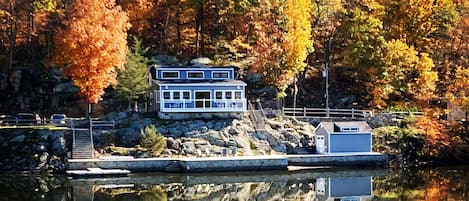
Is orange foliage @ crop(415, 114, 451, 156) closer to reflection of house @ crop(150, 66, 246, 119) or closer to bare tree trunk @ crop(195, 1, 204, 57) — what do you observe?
reflection of house @ crop(150, 66, 246, 119)

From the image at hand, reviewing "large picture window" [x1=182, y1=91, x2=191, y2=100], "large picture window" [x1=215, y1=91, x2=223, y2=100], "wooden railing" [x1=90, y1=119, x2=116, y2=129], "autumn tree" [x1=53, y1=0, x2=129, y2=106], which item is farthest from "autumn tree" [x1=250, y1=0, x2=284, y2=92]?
"wooden railing" [x1=90, y1=119, x2=116, y2=129]

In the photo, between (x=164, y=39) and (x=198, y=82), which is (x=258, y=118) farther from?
(x=164, y=39)

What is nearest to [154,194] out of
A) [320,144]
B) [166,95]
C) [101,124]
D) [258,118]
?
[101,124]

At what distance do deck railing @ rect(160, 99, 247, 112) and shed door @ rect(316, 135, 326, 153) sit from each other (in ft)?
18.6

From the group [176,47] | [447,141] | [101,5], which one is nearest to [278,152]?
[447,141]

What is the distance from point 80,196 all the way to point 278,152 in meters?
16.5

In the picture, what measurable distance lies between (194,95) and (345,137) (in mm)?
10728

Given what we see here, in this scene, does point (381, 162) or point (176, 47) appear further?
point (176, 47)

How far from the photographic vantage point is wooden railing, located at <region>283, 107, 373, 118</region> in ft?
163

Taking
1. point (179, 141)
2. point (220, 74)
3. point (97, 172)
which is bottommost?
point (97, 172)

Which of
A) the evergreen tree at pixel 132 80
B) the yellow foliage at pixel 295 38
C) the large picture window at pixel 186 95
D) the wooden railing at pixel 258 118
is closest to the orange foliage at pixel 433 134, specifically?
the yellow foliage at pixel 295 38

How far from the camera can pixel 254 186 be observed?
35.8m

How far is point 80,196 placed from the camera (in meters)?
31.7

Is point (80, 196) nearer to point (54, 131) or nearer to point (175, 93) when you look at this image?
point (54, 131)
